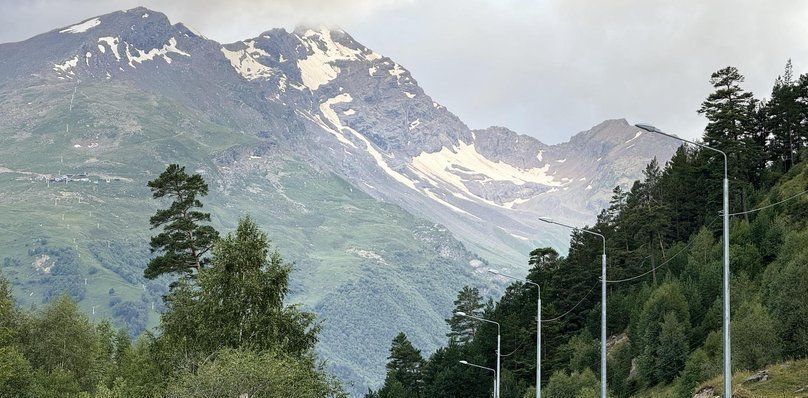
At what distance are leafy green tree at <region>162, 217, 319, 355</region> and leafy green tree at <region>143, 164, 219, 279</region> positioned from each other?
46.5 ft

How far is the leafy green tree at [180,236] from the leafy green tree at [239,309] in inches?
558

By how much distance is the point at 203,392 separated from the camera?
45938 mm

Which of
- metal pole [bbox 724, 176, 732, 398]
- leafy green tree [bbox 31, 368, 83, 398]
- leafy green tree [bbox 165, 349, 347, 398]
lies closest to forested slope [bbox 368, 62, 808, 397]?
leafy green tree [bbox 165, 349, 347, 398]

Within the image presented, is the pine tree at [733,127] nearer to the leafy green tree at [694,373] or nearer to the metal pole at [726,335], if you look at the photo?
the leafy green tree at [694,373]

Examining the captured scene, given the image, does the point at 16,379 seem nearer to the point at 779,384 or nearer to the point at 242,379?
A: the point at 242,379

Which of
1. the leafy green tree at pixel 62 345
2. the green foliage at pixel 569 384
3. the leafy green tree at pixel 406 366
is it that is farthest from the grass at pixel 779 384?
the leafy green tree at pixel 406 366

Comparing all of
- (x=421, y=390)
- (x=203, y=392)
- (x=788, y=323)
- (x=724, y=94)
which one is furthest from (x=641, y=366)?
(x=421, y=390)

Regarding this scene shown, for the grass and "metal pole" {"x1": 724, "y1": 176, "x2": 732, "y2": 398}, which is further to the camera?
the grass

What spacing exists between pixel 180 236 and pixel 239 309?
64.3 ft

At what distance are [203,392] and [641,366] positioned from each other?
54659 millimetres

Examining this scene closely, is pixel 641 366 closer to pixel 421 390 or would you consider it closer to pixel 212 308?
pixel 212 308

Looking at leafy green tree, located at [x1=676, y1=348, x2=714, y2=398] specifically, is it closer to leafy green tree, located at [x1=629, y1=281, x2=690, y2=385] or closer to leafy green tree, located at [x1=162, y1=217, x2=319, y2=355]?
leafy green tree, located at [x1=629, y1=281, x2=690, y2=385]

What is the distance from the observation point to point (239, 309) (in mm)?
53969

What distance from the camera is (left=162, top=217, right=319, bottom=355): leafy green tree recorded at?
175 ft
